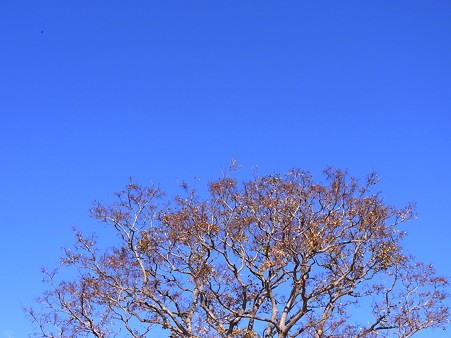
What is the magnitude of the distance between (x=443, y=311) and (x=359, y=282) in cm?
252

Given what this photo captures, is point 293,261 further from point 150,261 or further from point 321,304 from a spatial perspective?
point 150,261

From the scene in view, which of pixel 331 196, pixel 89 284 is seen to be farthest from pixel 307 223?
pixel 89 284

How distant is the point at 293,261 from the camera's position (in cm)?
1819

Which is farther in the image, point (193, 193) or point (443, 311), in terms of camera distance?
point (193, 193)

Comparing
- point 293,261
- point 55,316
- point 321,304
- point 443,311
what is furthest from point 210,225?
point 443,311

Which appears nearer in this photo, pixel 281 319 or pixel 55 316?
pixel 281 319

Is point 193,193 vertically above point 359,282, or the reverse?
point 193,193

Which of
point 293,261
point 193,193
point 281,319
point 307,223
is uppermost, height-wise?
point 193,193

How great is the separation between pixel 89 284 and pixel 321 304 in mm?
6962

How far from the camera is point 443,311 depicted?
61.1 feet

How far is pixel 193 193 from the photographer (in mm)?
20031

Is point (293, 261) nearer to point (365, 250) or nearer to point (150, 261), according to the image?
point (365, 250)

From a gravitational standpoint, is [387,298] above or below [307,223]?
below

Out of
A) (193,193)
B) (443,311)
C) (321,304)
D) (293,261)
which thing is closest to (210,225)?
(193,193)
